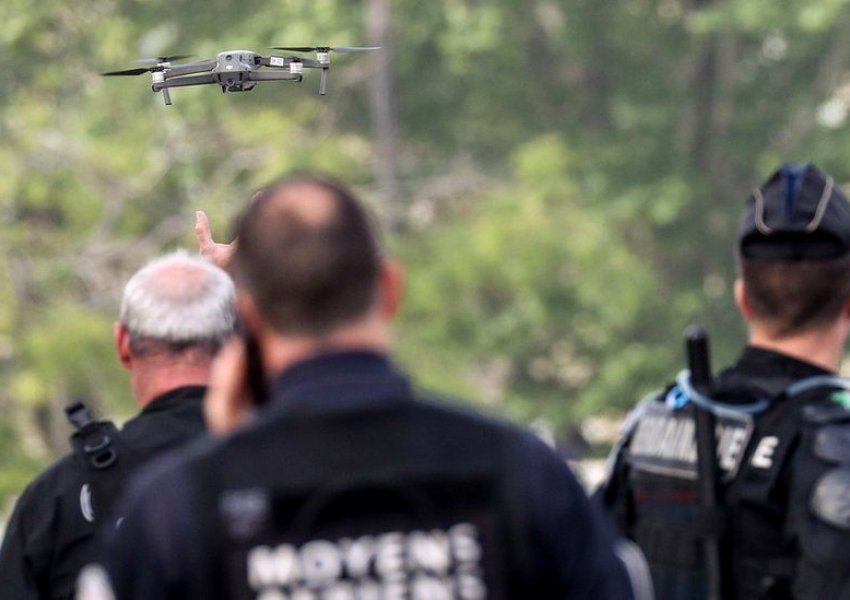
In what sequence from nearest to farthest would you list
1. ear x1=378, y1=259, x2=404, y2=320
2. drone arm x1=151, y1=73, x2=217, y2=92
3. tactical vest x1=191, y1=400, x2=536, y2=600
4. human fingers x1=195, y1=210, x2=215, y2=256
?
tactical vest x1=191, y1=400, x2=536, y2=600 < ear x1=378, y1=259, x2=404, y2=320 < drone arm x1=151, y1=73, x2=217, y2=92 < human fingers x1=195, y1=210, x2=215, y2=256

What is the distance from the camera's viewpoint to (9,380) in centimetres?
2288

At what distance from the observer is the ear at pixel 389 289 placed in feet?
8.87

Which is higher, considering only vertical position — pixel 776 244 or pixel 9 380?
pixel 776 244

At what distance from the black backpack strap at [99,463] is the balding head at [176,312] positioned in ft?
0.61

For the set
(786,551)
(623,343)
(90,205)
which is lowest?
(623,343)

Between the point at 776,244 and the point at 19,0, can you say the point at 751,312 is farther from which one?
the point at 19,0

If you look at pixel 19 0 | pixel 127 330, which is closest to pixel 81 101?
pixel 19 0

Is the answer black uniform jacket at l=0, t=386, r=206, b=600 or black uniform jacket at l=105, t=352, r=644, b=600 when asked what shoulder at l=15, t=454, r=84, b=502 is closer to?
black uniform jacket at l=0, t=386, r=206, b=600

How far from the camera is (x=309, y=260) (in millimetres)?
2635

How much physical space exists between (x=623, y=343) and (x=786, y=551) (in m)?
20.9

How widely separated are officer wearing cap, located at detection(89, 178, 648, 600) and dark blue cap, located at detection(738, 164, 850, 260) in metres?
1.14

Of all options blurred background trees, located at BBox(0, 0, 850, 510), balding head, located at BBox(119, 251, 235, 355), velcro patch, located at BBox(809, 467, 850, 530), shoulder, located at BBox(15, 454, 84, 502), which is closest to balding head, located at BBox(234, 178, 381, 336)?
velcro patch, located at BBox(809, 467, 850, 530)

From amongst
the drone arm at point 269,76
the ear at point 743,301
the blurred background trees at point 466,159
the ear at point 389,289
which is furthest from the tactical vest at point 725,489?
the blurred background trees at point 466,159

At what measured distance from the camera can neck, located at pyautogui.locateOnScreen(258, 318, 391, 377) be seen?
266cm
